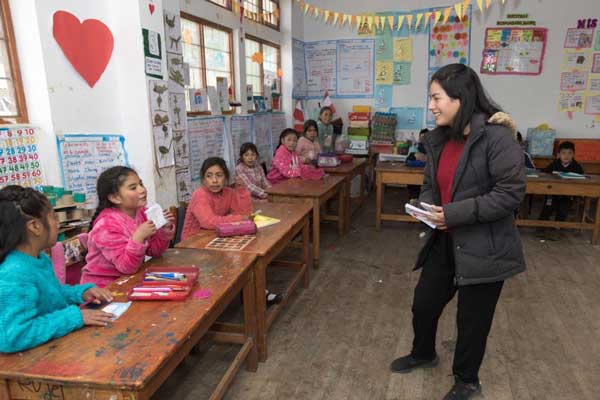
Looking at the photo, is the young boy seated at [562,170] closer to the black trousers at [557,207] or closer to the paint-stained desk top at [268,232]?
the black trousers at [557,207]

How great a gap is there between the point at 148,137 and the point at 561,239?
4353 mm

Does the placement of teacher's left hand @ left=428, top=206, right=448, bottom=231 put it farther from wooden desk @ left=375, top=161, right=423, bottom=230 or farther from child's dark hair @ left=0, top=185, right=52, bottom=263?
wooden desk @ left=375, top=161, right=423, bottom=230

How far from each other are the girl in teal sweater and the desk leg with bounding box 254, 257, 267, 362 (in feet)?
2.90

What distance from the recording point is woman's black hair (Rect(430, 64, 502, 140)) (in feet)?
5.48

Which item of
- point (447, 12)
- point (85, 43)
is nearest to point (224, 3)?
point (85, 43)

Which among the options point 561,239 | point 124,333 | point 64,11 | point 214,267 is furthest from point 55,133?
point 561,239

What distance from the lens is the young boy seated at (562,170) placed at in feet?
16.3

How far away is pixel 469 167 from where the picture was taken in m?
1.73

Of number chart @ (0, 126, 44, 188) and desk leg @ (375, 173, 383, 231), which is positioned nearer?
number chart @ (0, 126, 44, 188)

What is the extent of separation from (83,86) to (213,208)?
1182mm

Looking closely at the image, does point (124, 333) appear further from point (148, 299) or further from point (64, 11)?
point (64, 11)

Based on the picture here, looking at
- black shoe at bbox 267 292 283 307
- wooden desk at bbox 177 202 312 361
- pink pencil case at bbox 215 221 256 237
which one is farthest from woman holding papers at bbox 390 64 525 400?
black shoe at bbox 267 292 283 307

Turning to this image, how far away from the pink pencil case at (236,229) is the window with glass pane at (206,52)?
2494 millimetres

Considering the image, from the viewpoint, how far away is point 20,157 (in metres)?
2.46
